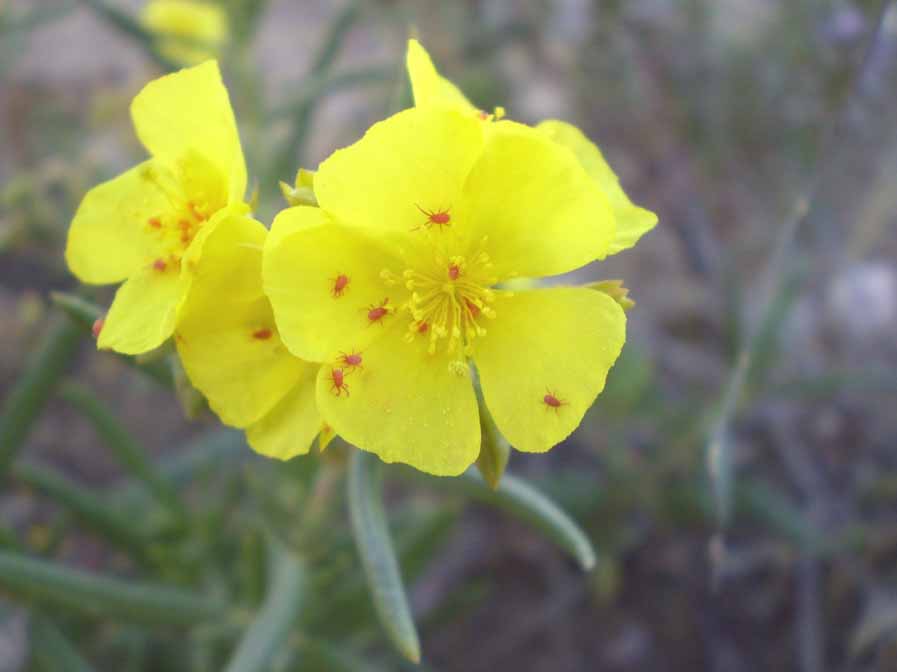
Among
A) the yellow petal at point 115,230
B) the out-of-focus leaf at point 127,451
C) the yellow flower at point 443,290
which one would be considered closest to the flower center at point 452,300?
the yellow flower at point 443,290

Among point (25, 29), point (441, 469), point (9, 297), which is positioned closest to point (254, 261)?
point (441, 469)

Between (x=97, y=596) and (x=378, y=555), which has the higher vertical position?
(x=378, y=555)

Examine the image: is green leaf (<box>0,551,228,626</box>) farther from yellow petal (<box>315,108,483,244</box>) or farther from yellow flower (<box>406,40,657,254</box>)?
yellow flower (<box>406,40,657,254</box>)

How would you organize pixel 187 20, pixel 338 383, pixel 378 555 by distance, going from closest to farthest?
pixel 338 383, pixel 378 555, pixel 187 20

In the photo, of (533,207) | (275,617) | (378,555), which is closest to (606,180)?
(533,207)

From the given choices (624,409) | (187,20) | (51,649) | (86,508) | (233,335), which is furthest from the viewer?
(187,20)

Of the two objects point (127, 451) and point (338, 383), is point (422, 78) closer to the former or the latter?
point (338, 383)
